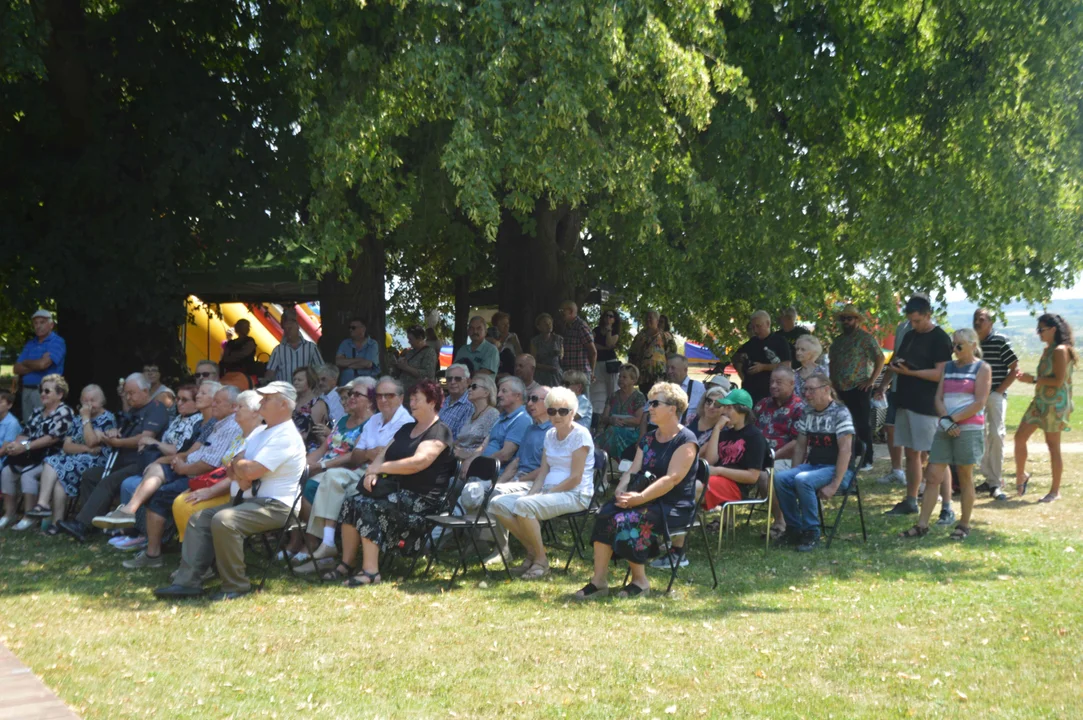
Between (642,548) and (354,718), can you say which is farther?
(642,548)

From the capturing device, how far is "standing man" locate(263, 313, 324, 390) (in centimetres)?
1273

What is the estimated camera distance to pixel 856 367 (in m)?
11.7

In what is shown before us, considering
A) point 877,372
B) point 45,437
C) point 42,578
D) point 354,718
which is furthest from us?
point 877,372

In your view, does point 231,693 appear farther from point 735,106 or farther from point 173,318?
point 735,106

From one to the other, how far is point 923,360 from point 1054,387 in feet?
6.03

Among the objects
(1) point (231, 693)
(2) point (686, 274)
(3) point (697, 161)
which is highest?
(3) point (697, 161)

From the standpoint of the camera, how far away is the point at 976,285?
46.7ft

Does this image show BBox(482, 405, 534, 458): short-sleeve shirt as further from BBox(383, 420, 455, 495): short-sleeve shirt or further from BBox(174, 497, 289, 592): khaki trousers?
BBox(174, 497, 289, 592): khaki trousers

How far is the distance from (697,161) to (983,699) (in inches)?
310

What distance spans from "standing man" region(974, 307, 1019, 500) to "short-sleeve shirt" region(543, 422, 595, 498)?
16.0 ft

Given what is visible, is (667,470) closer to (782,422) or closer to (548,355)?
(782,422)

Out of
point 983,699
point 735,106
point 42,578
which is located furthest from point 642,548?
point 735,106

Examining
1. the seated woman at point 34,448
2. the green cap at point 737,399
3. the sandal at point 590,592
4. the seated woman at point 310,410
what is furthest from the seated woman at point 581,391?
the seated woman at point 34,448

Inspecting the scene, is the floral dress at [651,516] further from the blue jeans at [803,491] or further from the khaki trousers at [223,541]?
the khaki trousers at [223,541]
